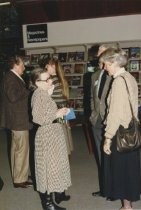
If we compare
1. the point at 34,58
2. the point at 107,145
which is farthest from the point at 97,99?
the point at 34,58

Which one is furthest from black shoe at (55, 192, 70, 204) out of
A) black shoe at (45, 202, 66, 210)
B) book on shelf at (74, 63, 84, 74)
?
book on shelf at (74, 63, 84, 74)

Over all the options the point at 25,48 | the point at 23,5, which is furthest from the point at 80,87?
the point at 23,5

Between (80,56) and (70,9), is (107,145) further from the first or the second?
(70,9)

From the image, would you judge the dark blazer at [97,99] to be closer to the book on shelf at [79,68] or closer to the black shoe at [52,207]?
the black shoe at [52,207]

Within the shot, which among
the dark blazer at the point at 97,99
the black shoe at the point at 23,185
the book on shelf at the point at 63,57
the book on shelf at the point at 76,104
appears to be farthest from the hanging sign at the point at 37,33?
the dark blazer at the point at 97,99

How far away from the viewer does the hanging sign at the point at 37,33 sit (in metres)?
8.77

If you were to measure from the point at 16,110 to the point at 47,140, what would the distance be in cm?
94

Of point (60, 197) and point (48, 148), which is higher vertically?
point (48, 148)

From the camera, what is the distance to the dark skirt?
11.9 ft

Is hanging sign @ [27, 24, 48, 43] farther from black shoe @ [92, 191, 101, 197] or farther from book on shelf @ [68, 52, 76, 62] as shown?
black shoe @ [92, 191, 101, 197]

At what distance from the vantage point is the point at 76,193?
14.9 feet

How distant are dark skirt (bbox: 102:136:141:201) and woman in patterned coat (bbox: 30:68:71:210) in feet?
1.43

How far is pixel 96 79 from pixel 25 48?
4.88 metres

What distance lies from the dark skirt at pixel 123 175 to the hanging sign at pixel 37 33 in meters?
5.50
